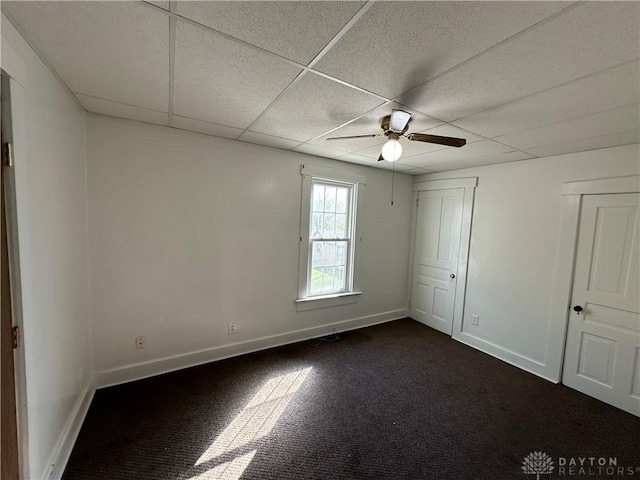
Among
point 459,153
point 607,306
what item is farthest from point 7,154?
point 607,306

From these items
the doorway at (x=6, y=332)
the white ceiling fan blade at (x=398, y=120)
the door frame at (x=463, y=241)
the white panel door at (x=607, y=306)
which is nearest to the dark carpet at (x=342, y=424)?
the white panel door at (x=607, y=306)

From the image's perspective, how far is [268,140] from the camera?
8.71 ft

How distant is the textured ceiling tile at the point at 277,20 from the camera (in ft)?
3.18

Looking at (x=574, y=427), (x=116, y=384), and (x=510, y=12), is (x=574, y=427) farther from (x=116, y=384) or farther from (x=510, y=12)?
(x=116, y=384)

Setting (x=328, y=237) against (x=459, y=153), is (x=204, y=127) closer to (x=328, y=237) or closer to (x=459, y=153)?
(x=328, y=237)

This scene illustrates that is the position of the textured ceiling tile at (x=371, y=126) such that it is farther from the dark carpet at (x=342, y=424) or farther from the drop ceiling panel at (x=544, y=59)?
the dark carpet at (x=342, y=424)

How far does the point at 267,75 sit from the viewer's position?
144 cm

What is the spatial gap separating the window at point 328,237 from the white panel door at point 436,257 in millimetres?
1165

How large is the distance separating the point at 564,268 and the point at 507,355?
46.5 inches

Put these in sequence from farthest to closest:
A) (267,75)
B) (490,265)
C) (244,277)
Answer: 1. (490,265)
2. (244,277)
3. (267,75)

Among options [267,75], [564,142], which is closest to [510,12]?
[267,75]

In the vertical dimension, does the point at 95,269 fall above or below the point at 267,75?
below

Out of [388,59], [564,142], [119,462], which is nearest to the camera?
[388,59]

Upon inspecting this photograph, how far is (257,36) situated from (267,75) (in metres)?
0.31
